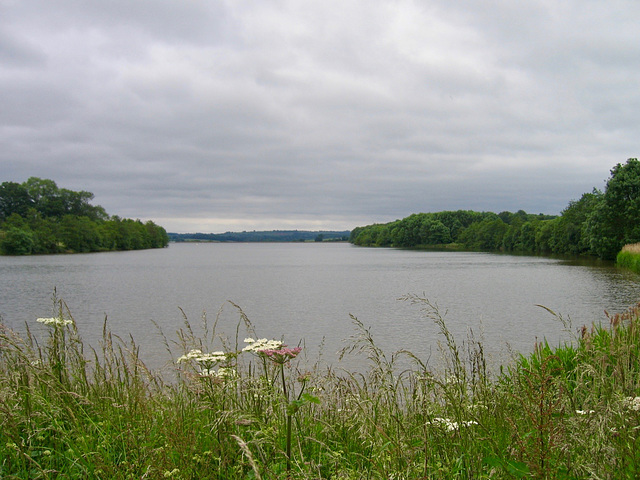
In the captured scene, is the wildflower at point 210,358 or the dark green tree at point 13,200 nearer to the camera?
the wildflower at point 210,358

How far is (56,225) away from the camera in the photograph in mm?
123500

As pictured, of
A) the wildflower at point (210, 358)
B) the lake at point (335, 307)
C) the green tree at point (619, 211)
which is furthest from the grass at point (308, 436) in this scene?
the green tree at point (619, 211)

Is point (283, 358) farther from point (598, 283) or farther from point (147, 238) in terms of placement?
point (147, 238)

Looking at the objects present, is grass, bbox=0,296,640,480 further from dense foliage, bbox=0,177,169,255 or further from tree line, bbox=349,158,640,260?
dense foliage, bbox=0,177,169,255

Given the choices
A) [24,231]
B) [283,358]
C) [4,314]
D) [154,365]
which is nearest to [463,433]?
[283,358]

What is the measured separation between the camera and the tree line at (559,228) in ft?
185

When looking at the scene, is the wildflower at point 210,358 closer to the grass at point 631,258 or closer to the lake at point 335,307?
the lake at point 335,307

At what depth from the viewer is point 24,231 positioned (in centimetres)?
10631

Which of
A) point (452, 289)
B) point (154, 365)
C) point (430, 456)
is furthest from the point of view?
point (452, 289)

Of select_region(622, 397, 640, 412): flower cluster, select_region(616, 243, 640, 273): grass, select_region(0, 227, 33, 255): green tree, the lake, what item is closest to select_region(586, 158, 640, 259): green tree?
select_region(616, 243, 640, 273): grass

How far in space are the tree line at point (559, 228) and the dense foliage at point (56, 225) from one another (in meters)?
95.8

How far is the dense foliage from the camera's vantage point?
108856 mm

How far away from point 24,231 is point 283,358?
121505 mm

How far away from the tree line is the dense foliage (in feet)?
314
